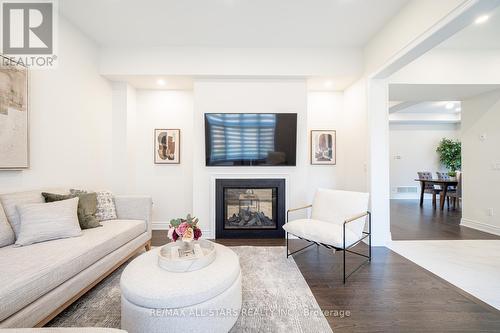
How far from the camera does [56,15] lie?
8.67ft

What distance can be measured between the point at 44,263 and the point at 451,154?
1018 centimetres

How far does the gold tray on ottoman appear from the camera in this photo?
60.1 inches

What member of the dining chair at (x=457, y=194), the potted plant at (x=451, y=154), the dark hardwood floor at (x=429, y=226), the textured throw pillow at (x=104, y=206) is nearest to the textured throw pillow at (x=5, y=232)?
the textured throw pillow at (x=104, y=206)

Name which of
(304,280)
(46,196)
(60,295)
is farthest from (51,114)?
(304,280)

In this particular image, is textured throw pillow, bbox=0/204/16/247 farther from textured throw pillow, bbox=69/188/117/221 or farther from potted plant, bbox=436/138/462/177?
potted plant, bbox=436/138/462/177

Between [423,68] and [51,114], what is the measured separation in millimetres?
5265

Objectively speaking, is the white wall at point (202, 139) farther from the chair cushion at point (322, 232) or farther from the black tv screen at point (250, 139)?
the chair cushion at point (322, 232)

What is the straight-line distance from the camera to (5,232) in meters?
1.79

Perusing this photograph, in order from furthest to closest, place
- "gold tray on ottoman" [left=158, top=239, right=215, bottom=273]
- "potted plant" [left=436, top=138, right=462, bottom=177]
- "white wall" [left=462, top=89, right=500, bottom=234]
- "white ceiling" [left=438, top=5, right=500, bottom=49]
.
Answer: "potted plant" [left=436, top=138, right=462, bottom=177] → "white wall" [left=462, top=89, right=500, bottom=234] → "white ceiling" [left=438, top=5, right=500, bottom=49] → "gold tray on ottoman" [left=158, top=239, right=215, bottom=273]

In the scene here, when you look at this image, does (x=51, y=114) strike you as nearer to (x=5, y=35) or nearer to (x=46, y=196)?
(x=5, y=35)

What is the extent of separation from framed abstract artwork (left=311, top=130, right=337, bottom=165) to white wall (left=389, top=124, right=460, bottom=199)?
518cm

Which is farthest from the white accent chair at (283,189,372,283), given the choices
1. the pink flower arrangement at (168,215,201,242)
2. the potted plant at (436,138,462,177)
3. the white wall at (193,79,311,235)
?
the potted plant at (436,138,462,177)

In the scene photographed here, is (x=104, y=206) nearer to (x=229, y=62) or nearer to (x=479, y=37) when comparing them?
(x=229, y=62)

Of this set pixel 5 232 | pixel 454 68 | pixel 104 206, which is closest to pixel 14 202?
pixel 5 232
